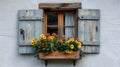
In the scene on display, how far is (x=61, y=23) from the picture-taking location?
251 inches

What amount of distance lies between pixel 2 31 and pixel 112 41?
6.18 ft

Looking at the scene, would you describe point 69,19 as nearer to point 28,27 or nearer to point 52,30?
point 52,30

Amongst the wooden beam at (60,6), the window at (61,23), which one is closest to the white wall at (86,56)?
the wooden beam at (60,6)

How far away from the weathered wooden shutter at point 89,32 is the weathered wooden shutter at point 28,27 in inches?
26.6

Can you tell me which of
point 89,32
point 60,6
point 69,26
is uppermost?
point 60,6

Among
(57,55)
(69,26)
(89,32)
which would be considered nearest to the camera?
(57,55)

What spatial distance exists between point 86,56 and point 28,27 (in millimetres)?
1098

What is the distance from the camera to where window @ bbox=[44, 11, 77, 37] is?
251 inches

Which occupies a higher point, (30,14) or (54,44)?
(30,14)

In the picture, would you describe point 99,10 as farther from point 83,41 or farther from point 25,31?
point 25,31

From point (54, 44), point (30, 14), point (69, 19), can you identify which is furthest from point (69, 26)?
point (30, 14)

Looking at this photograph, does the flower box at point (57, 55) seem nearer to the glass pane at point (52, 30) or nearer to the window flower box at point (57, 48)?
the window flower box at point (57, 48)

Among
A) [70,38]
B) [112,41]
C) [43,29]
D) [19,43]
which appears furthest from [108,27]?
[19,43]

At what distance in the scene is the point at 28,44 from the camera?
6.19 m
